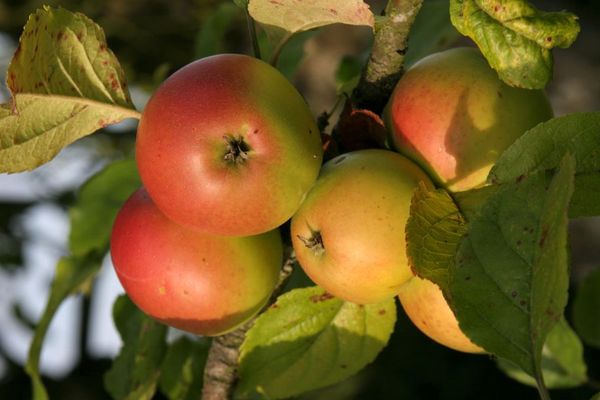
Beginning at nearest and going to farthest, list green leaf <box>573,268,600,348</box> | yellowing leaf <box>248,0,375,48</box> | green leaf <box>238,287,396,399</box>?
yellowing leaf <box>248,0,375,48</box> → green leaf <box>238,287,396,399</box> → green leaf <box>573,268,600,348</box>

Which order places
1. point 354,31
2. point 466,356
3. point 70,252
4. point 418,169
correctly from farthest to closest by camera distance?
point 466,356 < point 354,31 < point 70,252 < point 418,169

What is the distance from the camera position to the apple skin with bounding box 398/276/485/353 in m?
0.75

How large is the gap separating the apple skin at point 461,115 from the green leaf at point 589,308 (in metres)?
0.56

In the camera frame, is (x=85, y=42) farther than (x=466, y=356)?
No

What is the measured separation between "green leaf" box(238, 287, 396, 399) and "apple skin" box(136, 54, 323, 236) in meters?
A: 0.18

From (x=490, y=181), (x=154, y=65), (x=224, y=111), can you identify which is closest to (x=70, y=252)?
(x=224, y=111)

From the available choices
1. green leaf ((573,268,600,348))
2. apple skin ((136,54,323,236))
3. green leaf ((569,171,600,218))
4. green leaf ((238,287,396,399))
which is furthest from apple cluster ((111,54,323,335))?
green leaf ((573,268,600,348))

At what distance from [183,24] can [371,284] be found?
49.5 inches

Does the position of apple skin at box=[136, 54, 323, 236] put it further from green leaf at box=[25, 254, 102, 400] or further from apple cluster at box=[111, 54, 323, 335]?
green leaf at box=[25, 254, 102, 400]

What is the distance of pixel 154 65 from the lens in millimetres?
1869

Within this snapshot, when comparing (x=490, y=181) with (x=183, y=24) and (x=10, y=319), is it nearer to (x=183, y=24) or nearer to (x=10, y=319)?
(x=183, y=24)

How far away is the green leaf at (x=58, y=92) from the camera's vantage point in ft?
2.51

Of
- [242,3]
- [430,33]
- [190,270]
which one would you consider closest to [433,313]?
[190,270]

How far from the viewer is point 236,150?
0.69m
